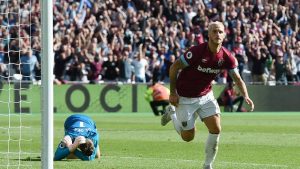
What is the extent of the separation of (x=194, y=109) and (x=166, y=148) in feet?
15.4

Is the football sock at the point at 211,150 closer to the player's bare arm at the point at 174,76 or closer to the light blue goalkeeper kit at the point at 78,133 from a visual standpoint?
the player's bare arm at the point at 174,76

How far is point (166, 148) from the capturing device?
1808cm

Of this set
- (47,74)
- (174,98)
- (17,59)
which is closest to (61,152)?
(174,98)

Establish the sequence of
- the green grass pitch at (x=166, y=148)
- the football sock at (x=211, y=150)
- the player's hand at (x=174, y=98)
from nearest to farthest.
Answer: the football sock at (x=211, y=150) < the player's hand at (x=174, y=98) < the green grass pitch at (x=166, y=148)

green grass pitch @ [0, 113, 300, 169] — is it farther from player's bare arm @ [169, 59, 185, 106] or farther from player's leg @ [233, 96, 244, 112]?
player's leg @ [233, 96, 244, 112]

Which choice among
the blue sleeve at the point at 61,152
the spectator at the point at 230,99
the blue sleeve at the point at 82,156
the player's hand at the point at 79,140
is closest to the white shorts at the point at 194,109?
the player's hand at the point at 79,140

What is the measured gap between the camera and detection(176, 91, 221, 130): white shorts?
13.4 m

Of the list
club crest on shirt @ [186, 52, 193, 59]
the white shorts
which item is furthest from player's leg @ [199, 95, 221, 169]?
club crest on shirt @ [186, 52, 193, 59]

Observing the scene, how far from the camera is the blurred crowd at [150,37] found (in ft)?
114

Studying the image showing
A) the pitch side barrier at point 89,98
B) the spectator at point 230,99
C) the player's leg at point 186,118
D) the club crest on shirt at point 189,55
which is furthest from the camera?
the spectator at point 230,99

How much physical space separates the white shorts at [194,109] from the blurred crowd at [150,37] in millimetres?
18088

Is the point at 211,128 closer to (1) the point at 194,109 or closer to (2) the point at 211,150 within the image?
(2) the point at 211,150

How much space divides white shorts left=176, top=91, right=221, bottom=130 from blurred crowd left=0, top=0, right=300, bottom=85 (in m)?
18.1

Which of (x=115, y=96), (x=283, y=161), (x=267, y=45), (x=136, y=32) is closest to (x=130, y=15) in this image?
(x=136, y=32)
